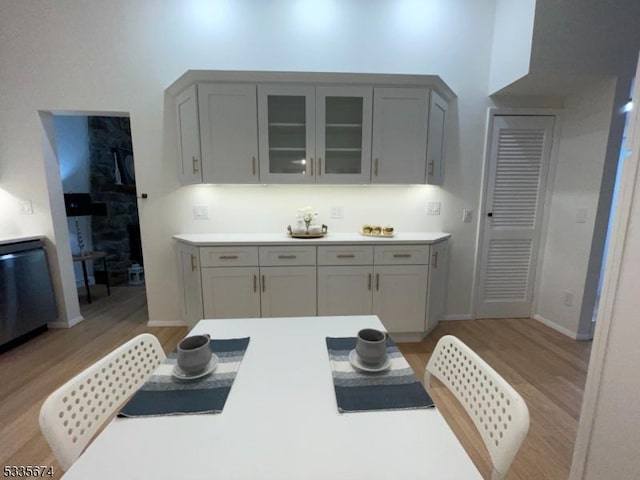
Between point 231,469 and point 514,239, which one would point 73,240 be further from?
point 514,239

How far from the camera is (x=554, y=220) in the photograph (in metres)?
2.79

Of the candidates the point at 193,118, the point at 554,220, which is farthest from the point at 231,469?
the point at 554,220

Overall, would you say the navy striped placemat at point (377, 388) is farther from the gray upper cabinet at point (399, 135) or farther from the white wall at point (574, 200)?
the white wall at point (574, 200)

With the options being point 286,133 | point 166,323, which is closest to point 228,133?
point 286,133

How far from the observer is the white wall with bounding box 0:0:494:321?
96.6 inches

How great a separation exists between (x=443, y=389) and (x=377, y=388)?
4.79 ft

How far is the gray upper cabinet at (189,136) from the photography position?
7.83 ft

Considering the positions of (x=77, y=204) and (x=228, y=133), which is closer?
(x=228, y=133)

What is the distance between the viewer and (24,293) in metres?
2.45

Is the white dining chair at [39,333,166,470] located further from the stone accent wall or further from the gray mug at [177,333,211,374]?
the stone accent wall

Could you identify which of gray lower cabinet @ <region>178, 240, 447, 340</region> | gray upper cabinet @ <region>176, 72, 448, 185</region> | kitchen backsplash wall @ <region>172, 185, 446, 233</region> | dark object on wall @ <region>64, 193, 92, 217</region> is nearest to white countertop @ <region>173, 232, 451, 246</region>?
gray lower cabinet @ <region>178, 240, 447, 340</region>

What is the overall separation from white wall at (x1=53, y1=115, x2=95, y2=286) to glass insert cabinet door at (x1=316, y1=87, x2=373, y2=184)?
3.65 metres

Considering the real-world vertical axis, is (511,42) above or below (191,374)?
above

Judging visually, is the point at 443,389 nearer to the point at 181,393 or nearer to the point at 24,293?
the point at 181,393
